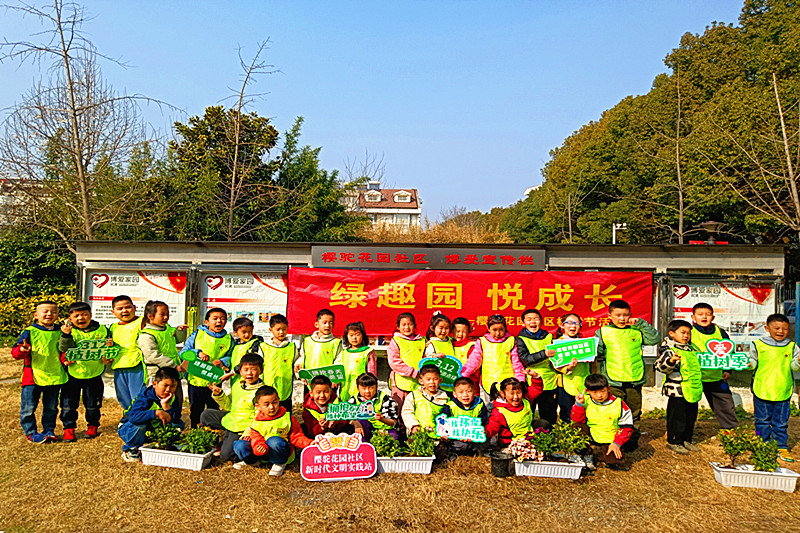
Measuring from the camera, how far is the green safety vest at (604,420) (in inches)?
205

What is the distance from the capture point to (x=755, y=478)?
472cm

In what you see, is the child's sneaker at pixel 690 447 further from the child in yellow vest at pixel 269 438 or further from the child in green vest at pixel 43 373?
the child in green vest at pixel 43 373

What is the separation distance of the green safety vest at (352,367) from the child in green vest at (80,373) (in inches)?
92.9

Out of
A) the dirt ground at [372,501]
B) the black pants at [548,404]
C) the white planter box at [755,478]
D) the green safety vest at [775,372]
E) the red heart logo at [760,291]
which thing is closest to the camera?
the dirt ground at [372,501]

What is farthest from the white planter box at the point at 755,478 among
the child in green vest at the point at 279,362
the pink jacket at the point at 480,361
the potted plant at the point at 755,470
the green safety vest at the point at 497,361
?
the child in green vest at the point at 279,362

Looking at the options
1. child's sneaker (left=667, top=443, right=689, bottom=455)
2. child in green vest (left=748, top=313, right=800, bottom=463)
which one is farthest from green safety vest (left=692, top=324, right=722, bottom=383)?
child's sneaker (left=667, top=443, right=689, bottom=455)

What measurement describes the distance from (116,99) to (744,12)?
2340 cm

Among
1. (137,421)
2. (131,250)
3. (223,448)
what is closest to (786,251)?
(223,448)

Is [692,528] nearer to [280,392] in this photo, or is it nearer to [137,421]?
[280,392]

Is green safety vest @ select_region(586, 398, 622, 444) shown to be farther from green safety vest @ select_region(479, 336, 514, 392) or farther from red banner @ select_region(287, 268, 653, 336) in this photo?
red banner @ select_region(287, 268, 653, 336)

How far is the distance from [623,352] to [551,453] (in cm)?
137

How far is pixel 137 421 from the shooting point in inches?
201

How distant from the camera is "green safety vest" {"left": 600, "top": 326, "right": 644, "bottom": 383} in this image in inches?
224

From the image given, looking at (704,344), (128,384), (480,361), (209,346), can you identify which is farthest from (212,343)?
(704,344)
